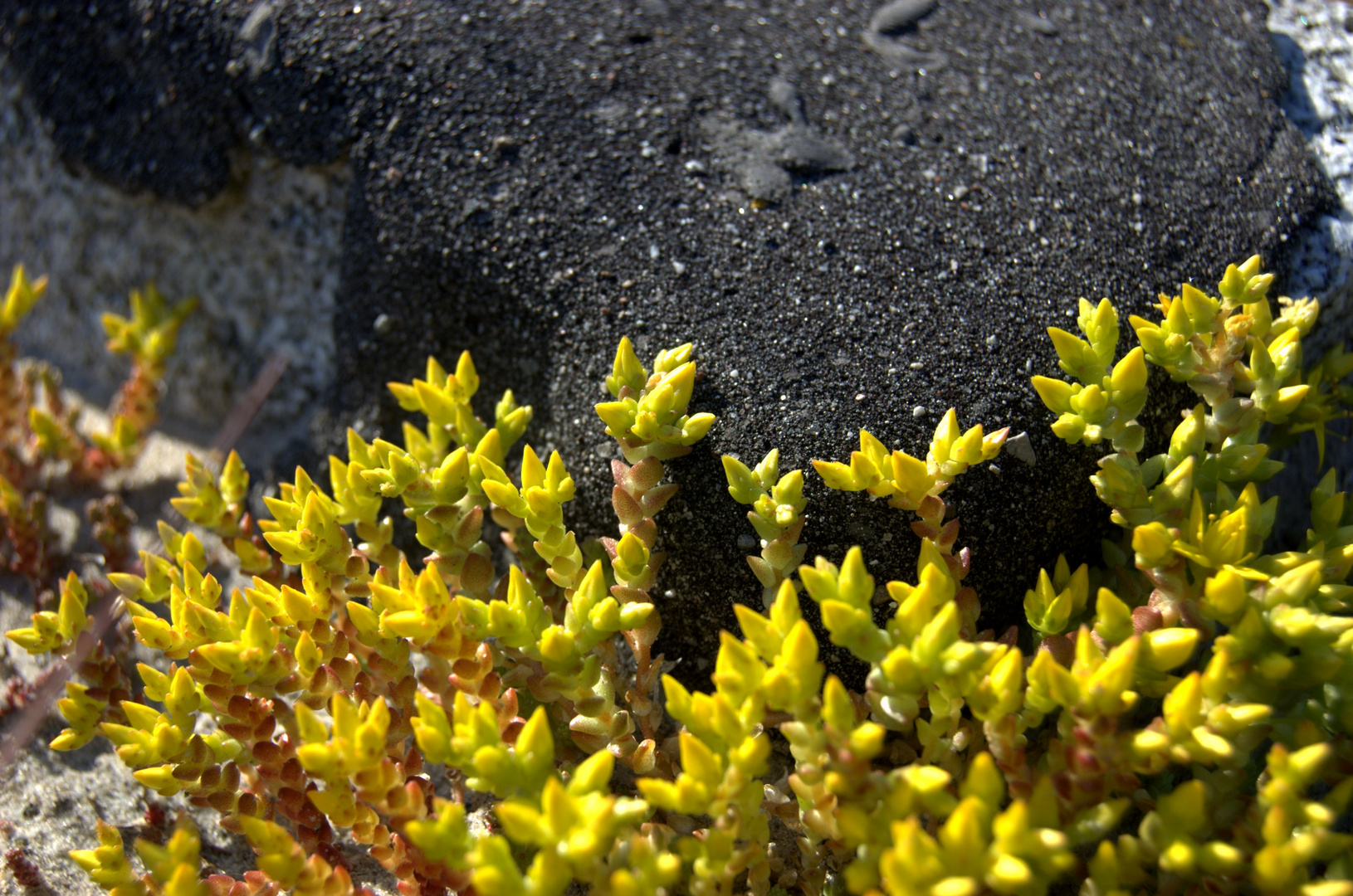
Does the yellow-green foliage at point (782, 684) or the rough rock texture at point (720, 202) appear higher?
the rough rock texture at point (720, 202)

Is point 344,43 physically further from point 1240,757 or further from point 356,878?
point 1240,757

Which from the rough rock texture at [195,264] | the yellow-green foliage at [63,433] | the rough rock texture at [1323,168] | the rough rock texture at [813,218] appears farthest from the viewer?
the rough rock texture at [195,264]

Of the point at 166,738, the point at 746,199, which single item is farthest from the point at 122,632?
the point at 746,199

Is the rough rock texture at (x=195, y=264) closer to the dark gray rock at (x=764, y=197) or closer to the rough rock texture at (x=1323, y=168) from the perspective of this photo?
the dark gray rock at (x=764, y=197)

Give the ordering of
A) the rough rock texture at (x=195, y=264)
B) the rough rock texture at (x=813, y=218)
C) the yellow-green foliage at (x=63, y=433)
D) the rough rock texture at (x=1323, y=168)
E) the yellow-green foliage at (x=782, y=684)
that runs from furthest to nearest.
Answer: the rough rock texture at (x=195, y=264) → the yellow-green foliage at (x=63, y=433) → the rough rock texture at (x=1323, y=168) → the rough rock texture at (x=813, y=218) → the yellow-green foliage at (x=782, y=684)

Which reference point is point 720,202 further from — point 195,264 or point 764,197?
point 195,264

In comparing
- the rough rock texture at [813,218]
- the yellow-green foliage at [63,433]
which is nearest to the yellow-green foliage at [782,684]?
the rough rock texture at [813,218]

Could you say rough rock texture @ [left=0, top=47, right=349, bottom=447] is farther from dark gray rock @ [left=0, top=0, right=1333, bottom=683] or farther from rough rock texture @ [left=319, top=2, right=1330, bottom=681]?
rough rock texture @ [left=319, top=2, right=1330, bottom=681]

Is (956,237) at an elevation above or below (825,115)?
below
